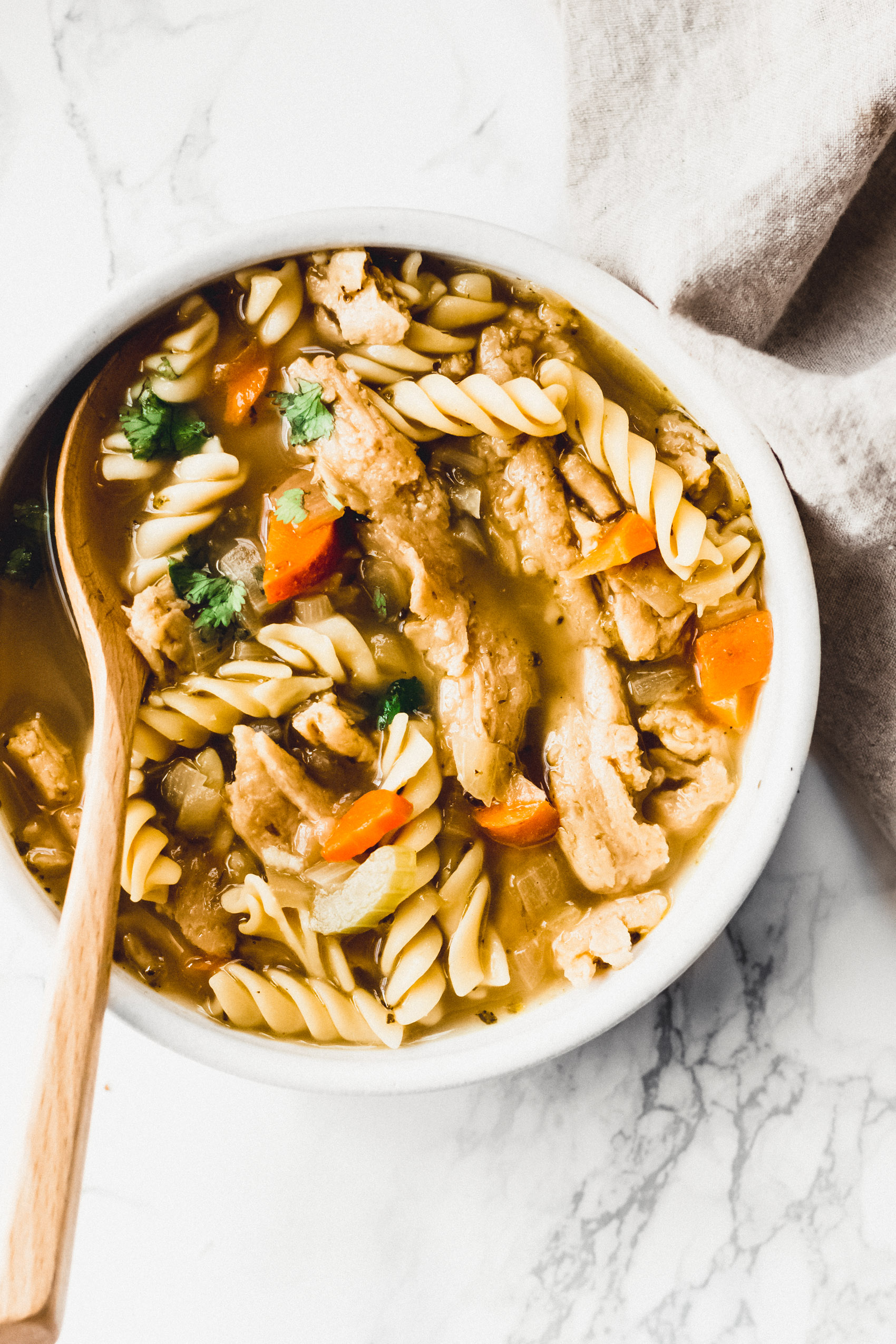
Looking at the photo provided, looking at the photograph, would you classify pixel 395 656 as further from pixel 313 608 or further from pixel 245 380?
pixel 245 380

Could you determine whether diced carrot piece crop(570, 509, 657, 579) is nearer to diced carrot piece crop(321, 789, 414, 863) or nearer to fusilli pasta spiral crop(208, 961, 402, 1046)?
diced carrot piece crop(321, 789, 414, 863)

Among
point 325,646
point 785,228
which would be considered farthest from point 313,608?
point 785,228

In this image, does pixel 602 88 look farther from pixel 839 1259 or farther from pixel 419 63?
pixel 839 1259

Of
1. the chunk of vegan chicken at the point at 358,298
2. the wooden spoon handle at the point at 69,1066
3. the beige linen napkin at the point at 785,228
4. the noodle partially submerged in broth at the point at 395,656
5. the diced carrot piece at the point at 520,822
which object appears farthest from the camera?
the diced carrot piece at the point at 520,822

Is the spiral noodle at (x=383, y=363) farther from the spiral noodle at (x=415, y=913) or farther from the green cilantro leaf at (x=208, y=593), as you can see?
the spiral noodle at (x=415, y=913)

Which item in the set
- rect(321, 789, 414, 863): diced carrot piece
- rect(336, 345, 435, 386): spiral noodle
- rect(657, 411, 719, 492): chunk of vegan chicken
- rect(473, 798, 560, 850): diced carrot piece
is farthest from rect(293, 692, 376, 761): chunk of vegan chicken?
rect(657, 411, 719, 492): chunk of vegan chicken

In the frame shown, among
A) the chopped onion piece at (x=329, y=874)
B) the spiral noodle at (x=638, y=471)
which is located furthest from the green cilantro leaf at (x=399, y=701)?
the spiral noodle at (x=638, y=471)

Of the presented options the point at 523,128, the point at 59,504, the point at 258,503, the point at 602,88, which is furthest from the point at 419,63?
the point at 59,504

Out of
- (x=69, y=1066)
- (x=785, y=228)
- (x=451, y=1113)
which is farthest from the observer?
(x=451, y=1113)
